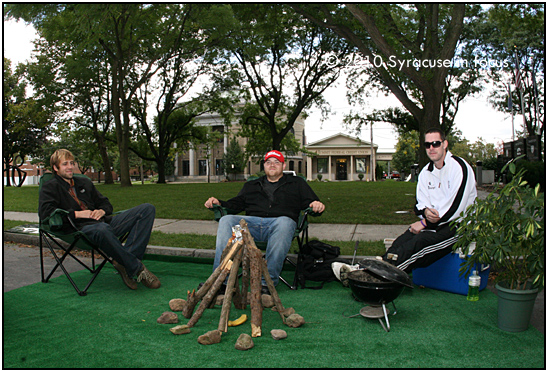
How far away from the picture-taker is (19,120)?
29.7 meters

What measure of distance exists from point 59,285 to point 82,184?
109 cm

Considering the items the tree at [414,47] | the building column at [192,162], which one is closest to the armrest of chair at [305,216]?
the tree at [414,47]

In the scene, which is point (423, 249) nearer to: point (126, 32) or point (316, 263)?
point (316, 263)

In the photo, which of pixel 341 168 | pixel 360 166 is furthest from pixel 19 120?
pixel 360 166

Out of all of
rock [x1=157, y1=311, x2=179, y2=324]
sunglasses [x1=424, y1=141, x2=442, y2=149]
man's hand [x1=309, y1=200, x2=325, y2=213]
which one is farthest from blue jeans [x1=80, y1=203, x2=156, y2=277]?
sunglasses [x1=424, y1=141, x2=442, y2=149]

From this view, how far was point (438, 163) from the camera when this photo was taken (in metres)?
3.96

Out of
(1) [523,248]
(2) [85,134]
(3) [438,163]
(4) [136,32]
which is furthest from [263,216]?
(2) [85,134]

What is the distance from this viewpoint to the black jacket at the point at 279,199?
4523mm

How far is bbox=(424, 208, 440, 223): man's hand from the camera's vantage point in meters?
3.78

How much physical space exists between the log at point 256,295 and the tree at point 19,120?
81.0ft

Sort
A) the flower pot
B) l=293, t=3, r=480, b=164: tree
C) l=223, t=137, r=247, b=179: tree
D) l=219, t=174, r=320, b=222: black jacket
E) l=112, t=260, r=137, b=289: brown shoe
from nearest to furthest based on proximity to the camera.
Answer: the flower pot, l=112, t=260, r=137, b=289: brown shoe, l=219, t=174, r=320, b=222: black jacket, l=293, t=3, r=480, b=164: tree, l=223, t=137, r=247, b=179: tree

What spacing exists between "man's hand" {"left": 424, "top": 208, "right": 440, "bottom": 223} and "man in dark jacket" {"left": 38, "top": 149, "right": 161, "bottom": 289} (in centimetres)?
270

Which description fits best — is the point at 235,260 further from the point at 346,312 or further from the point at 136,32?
the point at 136,32

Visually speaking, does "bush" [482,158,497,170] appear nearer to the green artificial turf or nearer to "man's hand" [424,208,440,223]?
"man's hand" [424,208,440,223]
